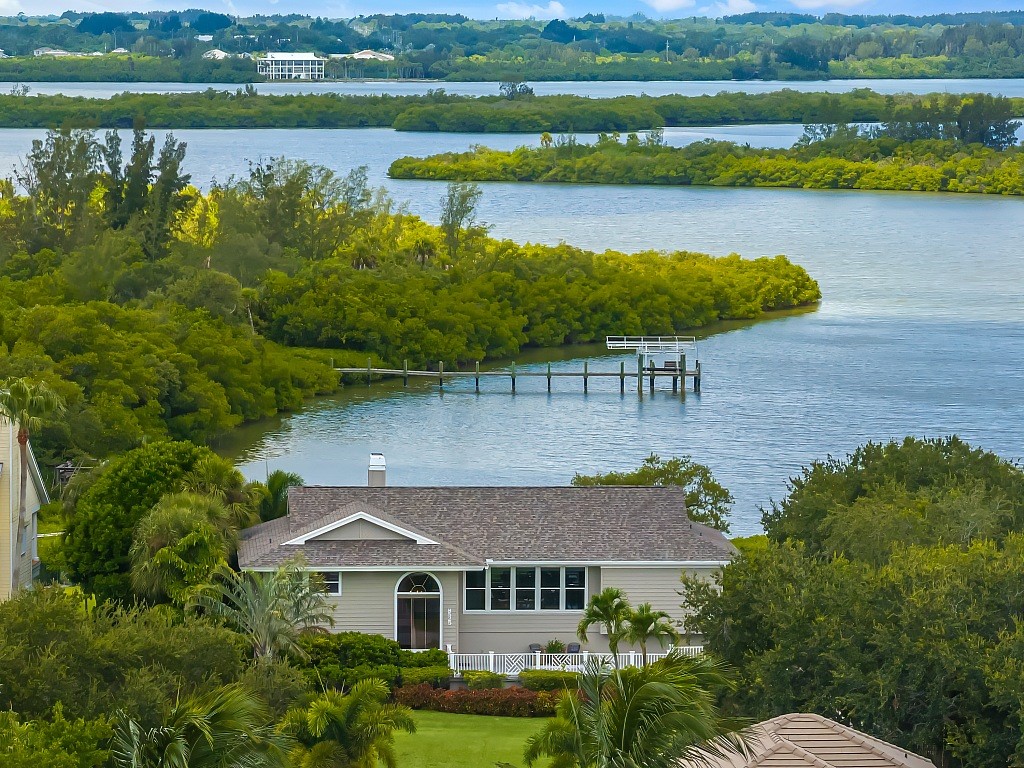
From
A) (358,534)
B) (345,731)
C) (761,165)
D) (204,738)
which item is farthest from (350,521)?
(761,165)

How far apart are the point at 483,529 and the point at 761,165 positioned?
13788 centimetres

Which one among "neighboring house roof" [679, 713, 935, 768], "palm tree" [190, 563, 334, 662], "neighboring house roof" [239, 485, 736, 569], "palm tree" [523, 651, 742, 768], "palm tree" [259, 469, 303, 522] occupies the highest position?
"palm tree" [523, 651, 742, 768]

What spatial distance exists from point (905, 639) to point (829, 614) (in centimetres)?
156

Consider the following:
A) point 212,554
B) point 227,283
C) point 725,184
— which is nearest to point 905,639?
point 212,554

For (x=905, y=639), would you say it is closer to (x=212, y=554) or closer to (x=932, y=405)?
(x=212, y=554)

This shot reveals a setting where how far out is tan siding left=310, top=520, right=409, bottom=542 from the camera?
31594mm

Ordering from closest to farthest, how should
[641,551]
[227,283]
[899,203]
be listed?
1. [641,551]
2. [227,283]
3. [899,203]

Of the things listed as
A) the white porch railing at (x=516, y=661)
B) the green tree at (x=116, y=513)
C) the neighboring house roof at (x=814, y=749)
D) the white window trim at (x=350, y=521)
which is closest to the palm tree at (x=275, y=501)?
the green tree at (x=116, y=513)

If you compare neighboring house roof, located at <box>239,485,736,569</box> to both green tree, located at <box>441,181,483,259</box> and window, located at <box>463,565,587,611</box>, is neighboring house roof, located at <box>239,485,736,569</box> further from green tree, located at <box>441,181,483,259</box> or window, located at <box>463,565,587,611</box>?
green tree, located at <box>441,181,483,259</box>

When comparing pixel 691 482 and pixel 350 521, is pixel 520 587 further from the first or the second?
pixel 691 482

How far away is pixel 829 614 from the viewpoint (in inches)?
965

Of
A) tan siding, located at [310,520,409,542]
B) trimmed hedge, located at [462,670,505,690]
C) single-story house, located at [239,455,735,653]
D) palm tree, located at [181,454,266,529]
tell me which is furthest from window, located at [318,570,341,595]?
trimmed hedge, located at [462,670,505,690]

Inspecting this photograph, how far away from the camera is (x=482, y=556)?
3181 cm

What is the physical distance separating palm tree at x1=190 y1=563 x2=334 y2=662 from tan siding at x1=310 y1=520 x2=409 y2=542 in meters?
2.62
